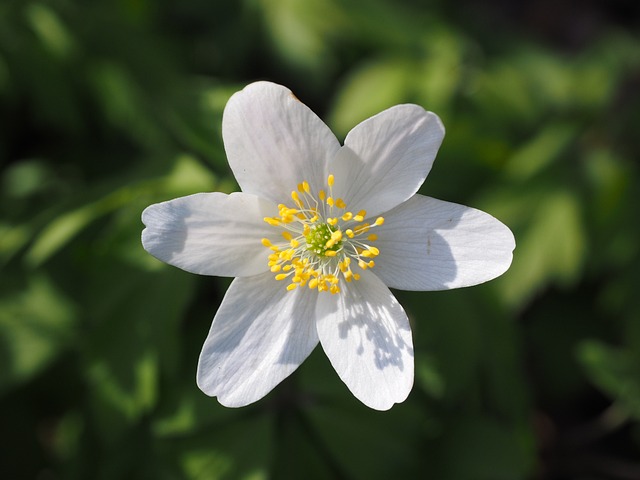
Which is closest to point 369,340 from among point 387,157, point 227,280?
point 387,157

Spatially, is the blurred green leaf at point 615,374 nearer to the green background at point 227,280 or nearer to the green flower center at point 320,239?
the green background at point 227,280

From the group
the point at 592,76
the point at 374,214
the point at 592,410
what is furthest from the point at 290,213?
the point at 592,410

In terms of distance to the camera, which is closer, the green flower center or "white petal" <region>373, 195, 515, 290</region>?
"white petal" <region>373, 195, 515, 290</region>

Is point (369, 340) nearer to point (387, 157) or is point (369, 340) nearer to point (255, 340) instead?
point (255, 340)

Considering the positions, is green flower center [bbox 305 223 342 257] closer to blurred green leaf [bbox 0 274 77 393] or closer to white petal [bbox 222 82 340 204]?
white petal [bbox 222 82 340 204]

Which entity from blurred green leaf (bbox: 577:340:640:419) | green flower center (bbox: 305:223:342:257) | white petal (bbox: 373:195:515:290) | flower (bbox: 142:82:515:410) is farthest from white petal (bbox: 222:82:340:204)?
blurred green leaf (bbox: 577:340:640:419)

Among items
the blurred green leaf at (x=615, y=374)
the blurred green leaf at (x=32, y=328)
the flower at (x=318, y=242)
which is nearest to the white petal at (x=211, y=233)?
the flower at (x=318, y=242)

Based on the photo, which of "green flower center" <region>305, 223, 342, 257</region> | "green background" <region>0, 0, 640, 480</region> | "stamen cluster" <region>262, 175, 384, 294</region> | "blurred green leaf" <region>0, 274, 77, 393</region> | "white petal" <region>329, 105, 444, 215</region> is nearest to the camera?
"white petal" <region>329, 105, 444, 215</region>
